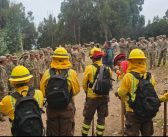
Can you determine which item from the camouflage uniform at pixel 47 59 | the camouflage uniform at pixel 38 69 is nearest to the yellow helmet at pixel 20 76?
the camouflage uniform at pixel 38 69

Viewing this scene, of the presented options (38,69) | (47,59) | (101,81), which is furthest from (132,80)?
(47,59)

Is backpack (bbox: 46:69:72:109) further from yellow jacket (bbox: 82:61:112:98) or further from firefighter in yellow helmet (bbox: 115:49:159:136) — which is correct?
yellow jacket (bbox: 82:61:112:98)

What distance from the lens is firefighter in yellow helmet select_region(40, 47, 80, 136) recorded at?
24.7ft

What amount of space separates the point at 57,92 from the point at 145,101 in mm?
1525

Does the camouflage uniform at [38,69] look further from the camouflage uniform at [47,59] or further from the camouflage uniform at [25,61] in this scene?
the camouflage uniform at [47,59]

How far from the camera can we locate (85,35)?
63.8 metres

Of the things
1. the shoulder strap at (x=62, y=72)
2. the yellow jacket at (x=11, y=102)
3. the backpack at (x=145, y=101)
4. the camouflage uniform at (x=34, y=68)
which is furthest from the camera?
the camouflage uniform at (x=34, y=68)

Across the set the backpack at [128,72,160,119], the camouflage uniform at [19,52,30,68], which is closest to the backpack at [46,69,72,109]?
the backpack at [128,72,160,119]

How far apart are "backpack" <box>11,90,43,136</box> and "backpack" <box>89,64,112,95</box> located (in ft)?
10.3

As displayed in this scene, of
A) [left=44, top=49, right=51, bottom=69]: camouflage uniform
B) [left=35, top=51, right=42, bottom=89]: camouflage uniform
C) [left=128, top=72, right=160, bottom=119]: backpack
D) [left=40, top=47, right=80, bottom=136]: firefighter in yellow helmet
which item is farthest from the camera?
[left=44, top=49, right=51, bottom=69]: camouflage uniform

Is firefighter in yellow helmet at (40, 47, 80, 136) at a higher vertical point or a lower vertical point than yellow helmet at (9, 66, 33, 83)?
lower

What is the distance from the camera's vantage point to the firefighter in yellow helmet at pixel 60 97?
7535mm

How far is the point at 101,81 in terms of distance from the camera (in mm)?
9297

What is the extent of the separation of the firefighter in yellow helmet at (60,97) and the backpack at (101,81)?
139cm
